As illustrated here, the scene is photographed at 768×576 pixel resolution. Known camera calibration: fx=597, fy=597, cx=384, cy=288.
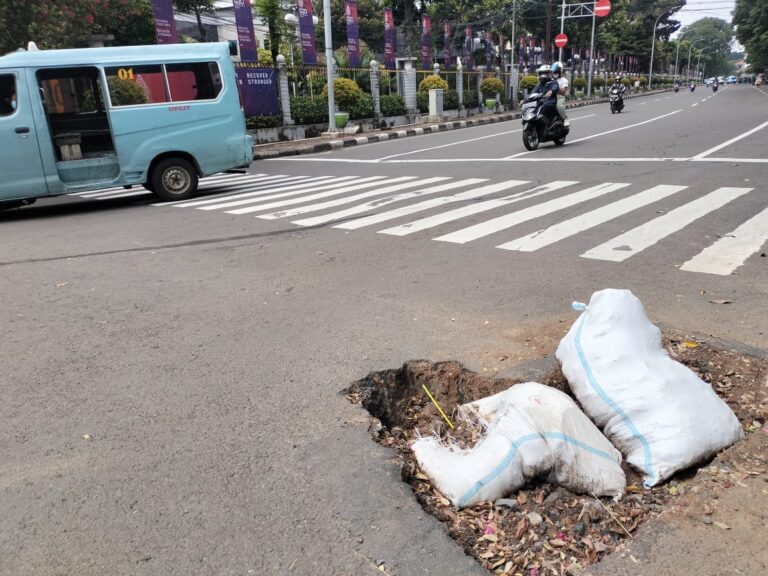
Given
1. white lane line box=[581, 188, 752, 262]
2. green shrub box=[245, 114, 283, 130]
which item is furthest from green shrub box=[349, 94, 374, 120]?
white lane line box=[581, 188, 752, 262]

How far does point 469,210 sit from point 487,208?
25 cm

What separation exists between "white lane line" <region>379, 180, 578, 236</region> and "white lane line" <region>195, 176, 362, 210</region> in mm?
3115

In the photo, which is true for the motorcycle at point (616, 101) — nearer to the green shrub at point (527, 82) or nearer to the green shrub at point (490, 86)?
the green shrub at point (490, 86)

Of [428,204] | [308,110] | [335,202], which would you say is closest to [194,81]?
[335,202]

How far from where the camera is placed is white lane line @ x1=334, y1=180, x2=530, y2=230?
7.18m

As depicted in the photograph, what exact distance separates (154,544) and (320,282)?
3.07 meters

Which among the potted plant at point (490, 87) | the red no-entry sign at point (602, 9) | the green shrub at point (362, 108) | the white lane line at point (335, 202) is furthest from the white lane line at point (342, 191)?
the red no-entry sign at point (602, 9)

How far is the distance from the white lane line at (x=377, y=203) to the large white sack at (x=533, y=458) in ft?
17.2

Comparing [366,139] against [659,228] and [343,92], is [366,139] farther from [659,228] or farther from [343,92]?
[659,228]

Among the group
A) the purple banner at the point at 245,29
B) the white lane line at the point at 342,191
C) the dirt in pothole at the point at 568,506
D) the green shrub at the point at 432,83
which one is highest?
the purple banner at the point at 245,29

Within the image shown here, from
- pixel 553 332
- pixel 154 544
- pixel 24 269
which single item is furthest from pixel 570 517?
pixel 24 269

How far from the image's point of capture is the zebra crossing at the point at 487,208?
5727 millimetres

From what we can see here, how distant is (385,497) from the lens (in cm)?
225

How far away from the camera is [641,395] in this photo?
2410 millimetres
